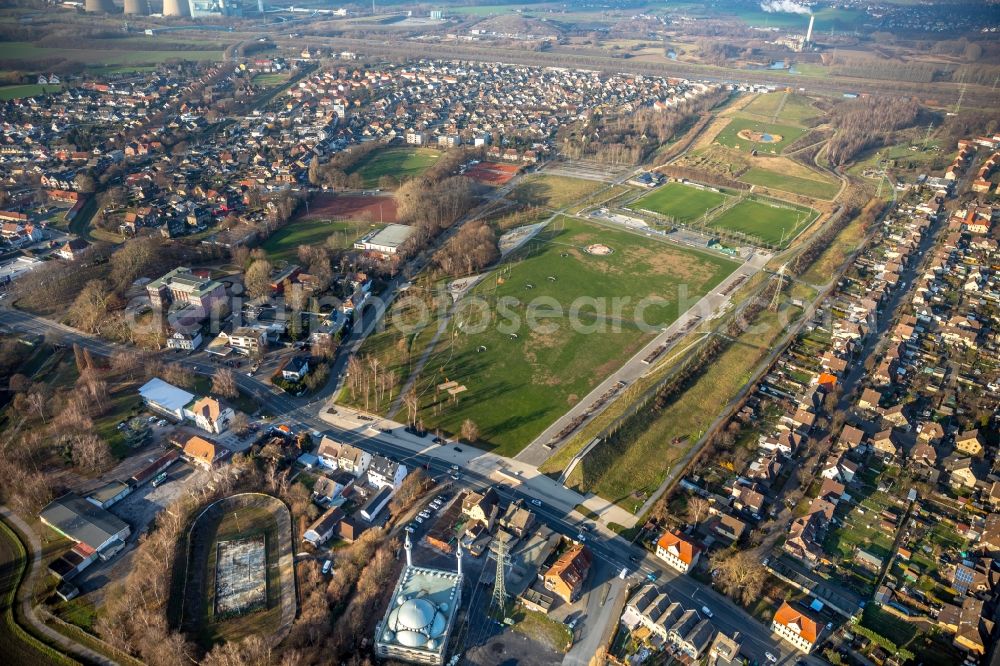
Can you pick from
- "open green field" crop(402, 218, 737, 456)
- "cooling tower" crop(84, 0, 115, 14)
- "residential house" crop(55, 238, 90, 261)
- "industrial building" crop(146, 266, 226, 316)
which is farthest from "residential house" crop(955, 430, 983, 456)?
"cooling tower" crop(84, 0, 115, 14)

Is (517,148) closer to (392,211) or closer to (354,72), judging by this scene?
(392,211)

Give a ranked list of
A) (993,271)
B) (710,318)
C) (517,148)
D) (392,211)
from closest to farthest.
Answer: (710,318) < (993,271) < (392,211) < (517,148)

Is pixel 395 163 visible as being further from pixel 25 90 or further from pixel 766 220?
pixel 25 90

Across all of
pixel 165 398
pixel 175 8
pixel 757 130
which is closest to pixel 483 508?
pixel 165 398

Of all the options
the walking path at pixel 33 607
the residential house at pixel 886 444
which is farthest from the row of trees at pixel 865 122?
the walking path at pixel 33 607

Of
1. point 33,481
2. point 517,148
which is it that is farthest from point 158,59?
point 33,481

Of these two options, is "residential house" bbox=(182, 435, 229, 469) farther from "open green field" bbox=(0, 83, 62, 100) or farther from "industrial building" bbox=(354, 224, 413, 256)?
"open green field" bbox=(0, 83, 62, 100)
